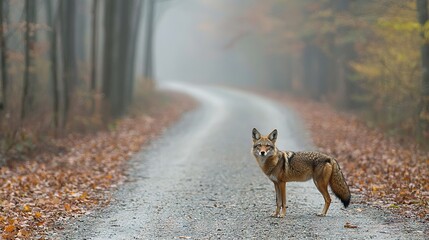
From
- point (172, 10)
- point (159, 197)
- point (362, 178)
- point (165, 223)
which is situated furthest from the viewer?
point (172, 10)

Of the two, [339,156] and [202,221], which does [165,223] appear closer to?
[202,221]

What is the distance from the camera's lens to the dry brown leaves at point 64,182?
10055mm

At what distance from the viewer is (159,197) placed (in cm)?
1227

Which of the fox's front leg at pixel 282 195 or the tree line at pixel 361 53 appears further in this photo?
the tree line at pixel 361 53

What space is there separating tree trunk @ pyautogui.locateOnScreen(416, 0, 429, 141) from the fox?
935 cm

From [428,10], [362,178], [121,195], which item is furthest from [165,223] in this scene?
A: [428,10]

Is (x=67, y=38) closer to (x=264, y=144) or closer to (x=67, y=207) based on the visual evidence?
(x=67, y=207)

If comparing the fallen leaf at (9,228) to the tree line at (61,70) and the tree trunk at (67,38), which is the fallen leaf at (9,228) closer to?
the tree line at (61,70)

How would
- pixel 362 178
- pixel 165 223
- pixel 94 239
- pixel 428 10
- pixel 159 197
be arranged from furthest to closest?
pixel 428 10 < pixel 362 178 < pixel 159 197 < pixel 165 223 < pixel 94 239

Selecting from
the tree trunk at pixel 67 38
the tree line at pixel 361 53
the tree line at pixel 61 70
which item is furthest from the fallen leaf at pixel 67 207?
the tree trunk at pixel 67 38

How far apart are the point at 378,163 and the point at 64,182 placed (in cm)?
780

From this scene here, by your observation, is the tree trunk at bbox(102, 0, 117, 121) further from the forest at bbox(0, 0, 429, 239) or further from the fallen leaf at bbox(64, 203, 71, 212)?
the fallen leaf at bbox(64, 203, 71, 212)

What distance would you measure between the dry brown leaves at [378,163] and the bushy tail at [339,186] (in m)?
1.24

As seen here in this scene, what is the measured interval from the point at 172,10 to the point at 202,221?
102 metres
